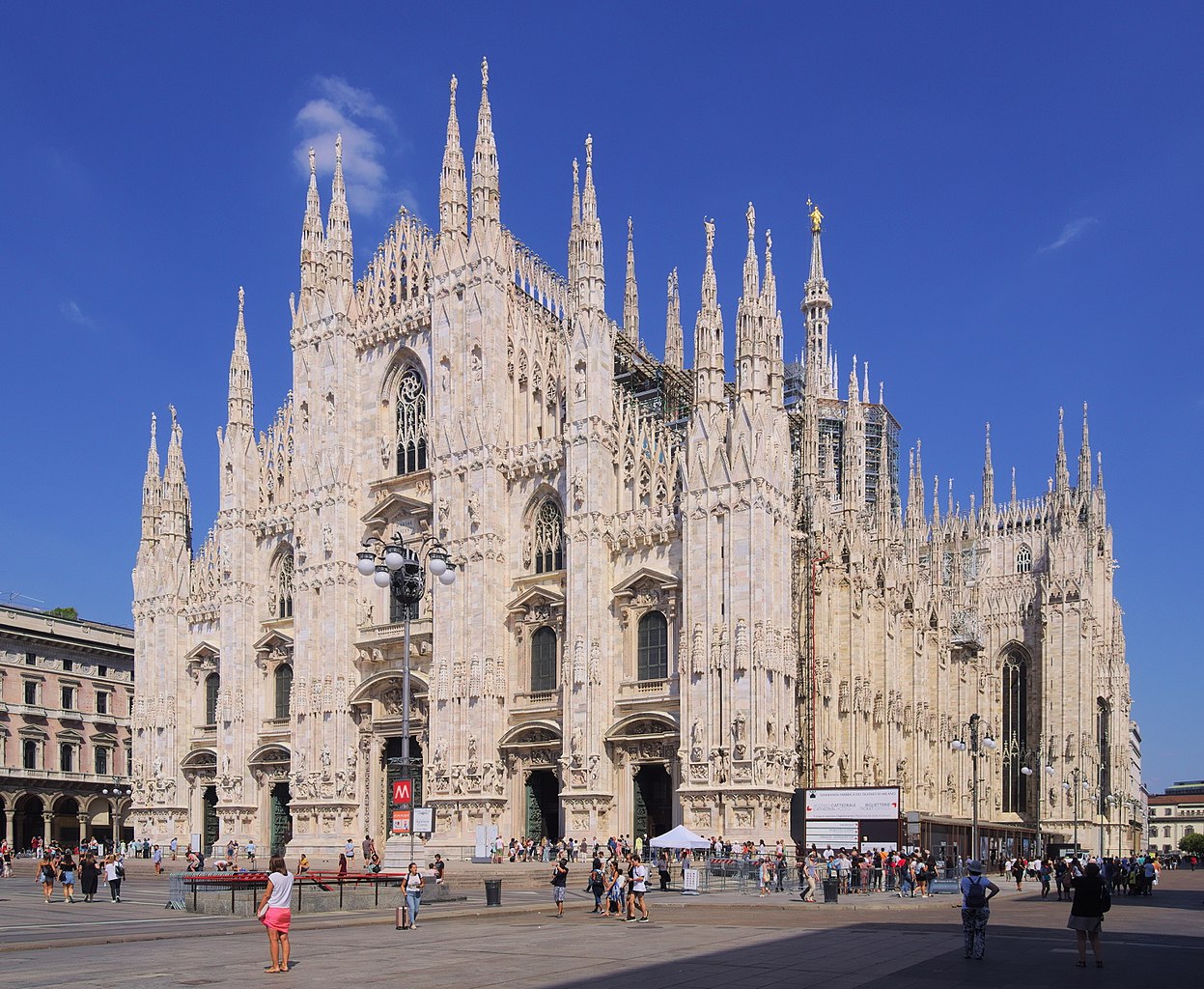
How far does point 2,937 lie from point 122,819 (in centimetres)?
5492

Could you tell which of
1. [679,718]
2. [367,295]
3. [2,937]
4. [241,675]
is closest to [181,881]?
[2,937]

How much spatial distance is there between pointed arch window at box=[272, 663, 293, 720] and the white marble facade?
0.67 feet

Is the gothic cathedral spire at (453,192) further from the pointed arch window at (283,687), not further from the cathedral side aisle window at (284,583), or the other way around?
the pointed arch window at (283,687)

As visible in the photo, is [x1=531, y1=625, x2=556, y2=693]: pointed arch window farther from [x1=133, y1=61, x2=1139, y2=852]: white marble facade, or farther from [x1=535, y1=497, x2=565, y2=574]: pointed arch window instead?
[x1=535, y1=497, x2=565, y2=574]: pointed arch window

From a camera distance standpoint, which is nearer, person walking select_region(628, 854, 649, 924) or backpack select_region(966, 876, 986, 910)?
backpack select_region(966, 876, 986, 910)

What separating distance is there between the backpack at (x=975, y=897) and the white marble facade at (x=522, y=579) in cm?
2463

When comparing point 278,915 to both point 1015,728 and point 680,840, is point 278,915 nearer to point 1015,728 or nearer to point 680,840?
point 680,840

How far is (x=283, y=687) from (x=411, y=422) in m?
13.3

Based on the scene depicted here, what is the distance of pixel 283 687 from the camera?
5972 centimetres

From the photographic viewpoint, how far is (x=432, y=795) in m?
51.6

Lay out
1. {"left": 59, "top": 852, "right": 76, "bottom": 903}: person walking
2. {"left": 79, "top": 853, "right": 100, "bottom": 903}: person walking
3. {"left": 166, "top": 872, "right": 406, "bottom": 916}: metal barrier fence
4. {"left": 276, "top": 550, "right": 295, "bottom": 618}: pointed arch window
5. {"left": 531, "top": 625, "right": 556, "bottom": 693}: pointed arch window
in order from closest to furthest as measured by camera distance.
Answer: {"left": 166, "top": 872, "right": 406, "bottom": 916}: metal barrier fence, {"left": 59, "top": 852, "right": 76, "bottom": 903}: person walking, {"left": 79, "top": 853, "right": 100, "bottom": 903}: person walking, {"left": 531, "top": 625, "right": 556, "bottom": 693}: pointed arch window, {"left": 276, "top": 550, "right": 295, "bottom": 618}: pointed arch window

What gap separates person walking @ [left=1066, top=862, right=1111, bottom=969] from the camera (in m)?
19.2

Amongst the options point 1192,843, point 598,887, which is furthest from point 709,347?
point 1192,843

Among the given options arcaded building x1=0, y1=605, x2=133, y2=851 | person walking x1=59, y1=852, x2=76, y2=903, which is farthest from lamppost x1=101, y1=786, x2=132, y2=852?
person walking x1=59, y1=852, x2=76, y2=903
